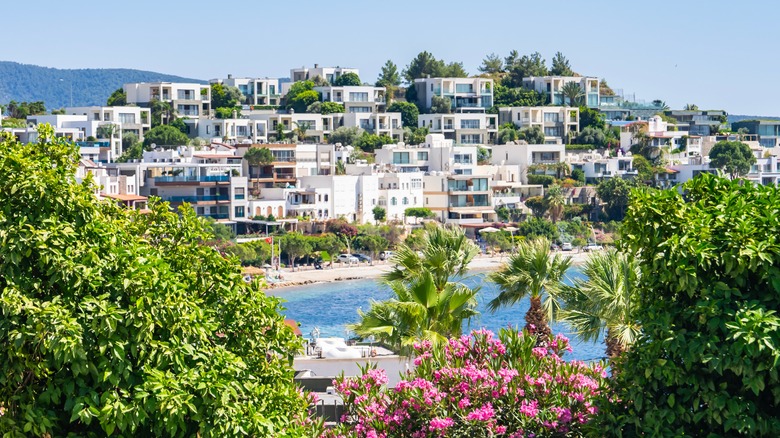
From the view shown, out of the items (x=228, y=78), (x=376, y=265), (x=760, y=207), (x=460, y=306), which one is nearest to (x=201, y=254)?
(x=760, y=207)

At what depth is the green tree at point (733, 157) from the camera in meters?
100

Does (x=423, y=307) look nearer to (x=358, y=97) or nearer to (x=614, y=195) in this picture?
(x=614, y=195)

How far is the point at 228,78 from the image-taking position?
118 meters

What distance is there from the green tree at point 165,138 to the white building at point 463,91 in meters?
26.6

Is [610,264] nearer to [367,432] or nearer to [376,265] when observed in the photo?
[367,432]

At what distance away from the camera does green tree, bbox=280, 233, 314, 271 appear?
244 ft

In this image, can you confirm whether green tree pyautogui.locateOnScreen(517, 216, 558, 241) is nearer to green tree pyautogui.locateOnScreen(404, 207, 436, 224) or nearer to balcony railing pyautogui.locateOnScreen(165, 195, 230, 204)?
green tree pyautogui.locateOnScreen(404, 207, 436, 224)

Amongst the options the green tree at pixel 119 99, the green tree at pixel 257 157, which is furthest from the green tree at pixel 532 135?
the green tree at pixel 119 99

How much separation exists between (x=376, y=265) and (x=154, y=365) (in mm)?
67922

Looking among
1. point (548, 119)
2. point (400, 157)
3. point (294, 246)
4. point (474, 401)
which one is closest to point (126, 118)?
point (400, 157)

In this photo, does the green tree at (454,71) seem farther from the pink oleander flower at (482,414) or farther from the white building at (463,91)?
the pink oleander flower at (482,414)

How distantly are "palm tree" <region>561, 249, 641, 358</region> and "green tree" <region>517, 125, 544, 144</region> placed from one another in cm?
8927

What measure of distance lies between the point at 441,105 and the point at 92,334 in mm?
102037

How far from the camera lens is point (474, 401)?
12.2 m
